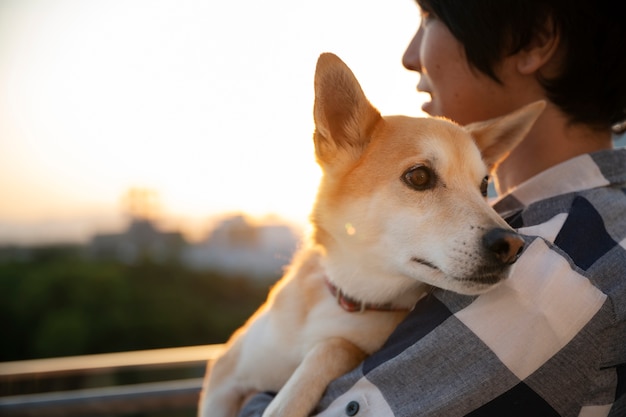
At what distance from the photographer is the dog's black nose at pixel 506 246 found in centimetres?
117

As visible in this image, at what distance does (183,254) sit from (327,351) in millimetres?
16439

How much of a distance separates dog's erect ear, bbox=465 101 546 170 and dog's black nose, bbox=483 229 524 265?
517 millimetres

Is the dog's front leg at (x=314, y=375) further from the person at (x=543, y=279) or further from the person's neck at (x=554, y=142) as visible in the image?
the person's neck at (x=554, y=142)

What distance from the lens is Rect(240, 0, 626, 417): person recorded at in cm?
110

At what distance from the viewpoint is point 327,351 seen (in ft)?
4.71

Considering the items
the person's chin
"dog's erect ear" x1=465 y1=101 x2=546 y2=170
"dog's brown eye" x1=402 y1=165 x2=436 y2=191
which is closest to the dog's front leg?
"dog's brown eye" x1=402 y1=165 x2=436 y2=191

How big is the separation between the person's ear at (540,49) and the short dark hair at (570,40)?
0.04 feet

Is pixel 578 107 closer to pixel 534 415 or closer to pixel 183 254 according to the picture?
pixel 534 415

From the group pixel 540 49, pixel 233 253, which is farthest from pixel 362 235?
pixel 233 253

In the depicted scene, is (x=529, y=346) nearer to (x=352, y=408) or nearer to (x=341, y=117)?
(x=352, y=408)

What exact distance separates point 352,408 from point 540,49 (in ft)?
3.64

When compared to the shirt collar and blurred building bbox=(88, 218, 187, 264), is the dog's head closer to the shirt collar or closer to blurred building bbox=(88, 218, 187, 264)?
the shirt collar

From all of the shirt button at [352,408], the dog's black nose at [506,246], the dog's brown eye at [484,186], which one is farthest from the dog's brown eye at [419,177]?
the shirt button at [352,408]

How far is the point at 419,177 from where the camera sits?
1.51 metres
